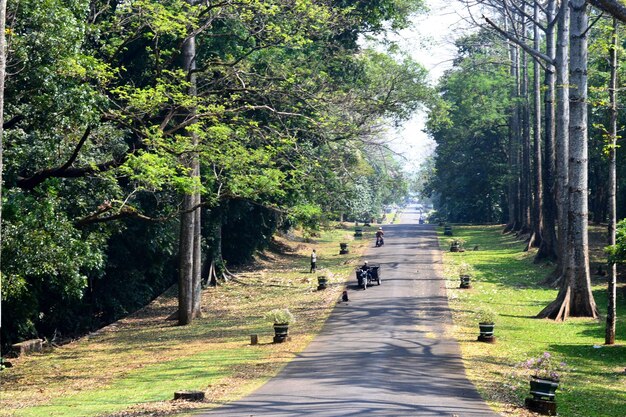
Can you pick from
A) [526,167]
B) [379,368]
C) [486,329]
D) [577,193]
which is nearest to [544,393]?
[379,368]

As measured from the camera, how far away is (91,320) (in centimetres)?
3819

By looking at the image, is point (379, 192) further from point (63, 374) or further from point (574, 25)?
point (63, 374)

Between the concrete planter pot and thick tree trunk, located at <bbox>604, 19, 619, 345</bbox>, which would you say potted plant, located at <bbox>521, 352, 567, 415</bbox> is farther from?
the concrete planter pot

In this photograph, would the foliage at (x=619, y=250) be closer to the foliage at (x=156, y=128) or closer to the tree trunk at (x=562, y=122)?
the tree trunk at (x=562, y=122)

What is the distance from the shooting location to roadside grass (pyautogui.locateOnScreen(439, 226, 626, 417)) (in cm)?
1794

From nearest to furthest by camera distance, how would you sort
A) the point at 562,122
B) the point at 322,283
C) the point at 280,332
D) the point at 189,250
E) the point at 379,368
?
the point at 379,368 → the point at 280,332 → the point at 189,250 → the point at 562,122 → the point at 322,283

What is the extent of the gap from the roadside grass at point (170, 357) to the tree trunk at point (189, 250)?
87cm

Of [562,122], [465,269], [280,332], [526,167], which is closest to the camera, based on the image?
[280,332]

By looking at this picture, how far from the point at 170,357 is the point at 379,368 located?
311 inches

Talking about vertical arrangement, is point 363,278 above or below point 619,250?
below

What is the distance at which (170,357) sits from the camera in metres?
25.9

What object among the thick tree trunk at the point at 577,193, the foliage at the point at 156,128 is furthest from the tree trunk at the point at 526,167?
the thick tree trunk at the point at 577,193

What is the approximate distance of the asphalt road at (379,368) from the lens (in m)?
15.6

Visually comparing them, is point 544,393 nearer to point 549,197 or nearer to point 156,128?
point 156,128
